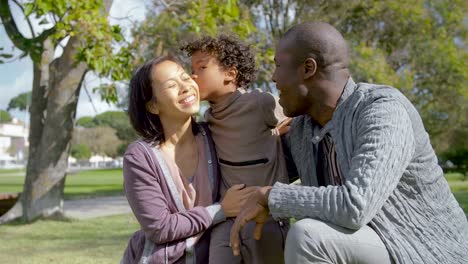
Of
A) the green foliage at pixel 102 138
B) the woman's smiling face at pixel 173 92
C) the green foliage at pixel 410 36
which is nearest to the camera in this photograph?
the woman's smiling face at pixel 173 92

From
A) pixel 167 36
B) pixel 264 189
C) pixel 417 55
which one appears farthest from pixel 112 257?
pixel 417 55

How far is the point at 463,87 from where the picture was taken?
19406 mm

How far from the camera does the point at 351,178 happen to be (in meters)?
2.08

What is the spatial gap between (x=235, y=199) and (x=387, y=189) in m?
0.80

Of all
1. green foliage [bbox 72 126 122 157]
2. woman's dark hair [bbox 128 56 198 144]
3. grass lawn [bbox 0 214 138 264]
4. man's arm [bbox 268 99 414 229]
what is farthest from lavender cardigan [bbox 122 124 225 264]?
green foliage [bbox 72 126 122 157]

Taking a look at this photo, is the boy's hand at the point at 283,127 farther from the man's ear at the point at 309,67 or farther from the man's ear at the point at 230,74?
the man's ear at the point at 309,67

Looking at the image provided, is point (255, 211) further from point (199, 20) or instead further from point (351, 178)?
point (199, 20)

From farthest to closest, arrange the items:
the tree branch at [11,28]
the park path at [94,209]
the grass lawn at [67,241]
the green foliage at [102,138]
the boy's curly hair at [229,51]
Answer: the green foliage at [102,138]
the park path at [94,209]
the tree branch at [11,28]
the grass lawn at [67,241]
the boy's curly hair at [229,51]

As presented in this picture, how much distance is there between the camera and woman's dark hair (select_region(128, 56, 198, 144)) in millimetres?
2916

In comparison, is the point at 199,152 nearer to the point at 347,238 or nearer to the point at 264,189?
the point at 264,189

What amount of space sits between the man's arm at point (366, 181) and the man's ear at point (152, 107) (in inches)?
37.1

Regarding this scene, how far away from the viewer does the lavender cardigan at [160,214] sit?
104 inches

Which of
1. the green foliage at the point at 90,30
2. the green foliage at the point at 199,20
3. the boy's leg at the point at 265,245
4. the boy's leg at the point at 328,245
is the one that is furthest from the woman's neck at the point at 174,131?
the green foliage at the point at 90,30

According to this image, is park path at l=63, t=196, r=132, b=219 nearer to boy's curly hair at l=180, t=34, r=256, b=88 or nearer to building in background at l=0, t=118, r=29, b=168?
boy's curly hair at l=180, t=34, r=256, b=88
